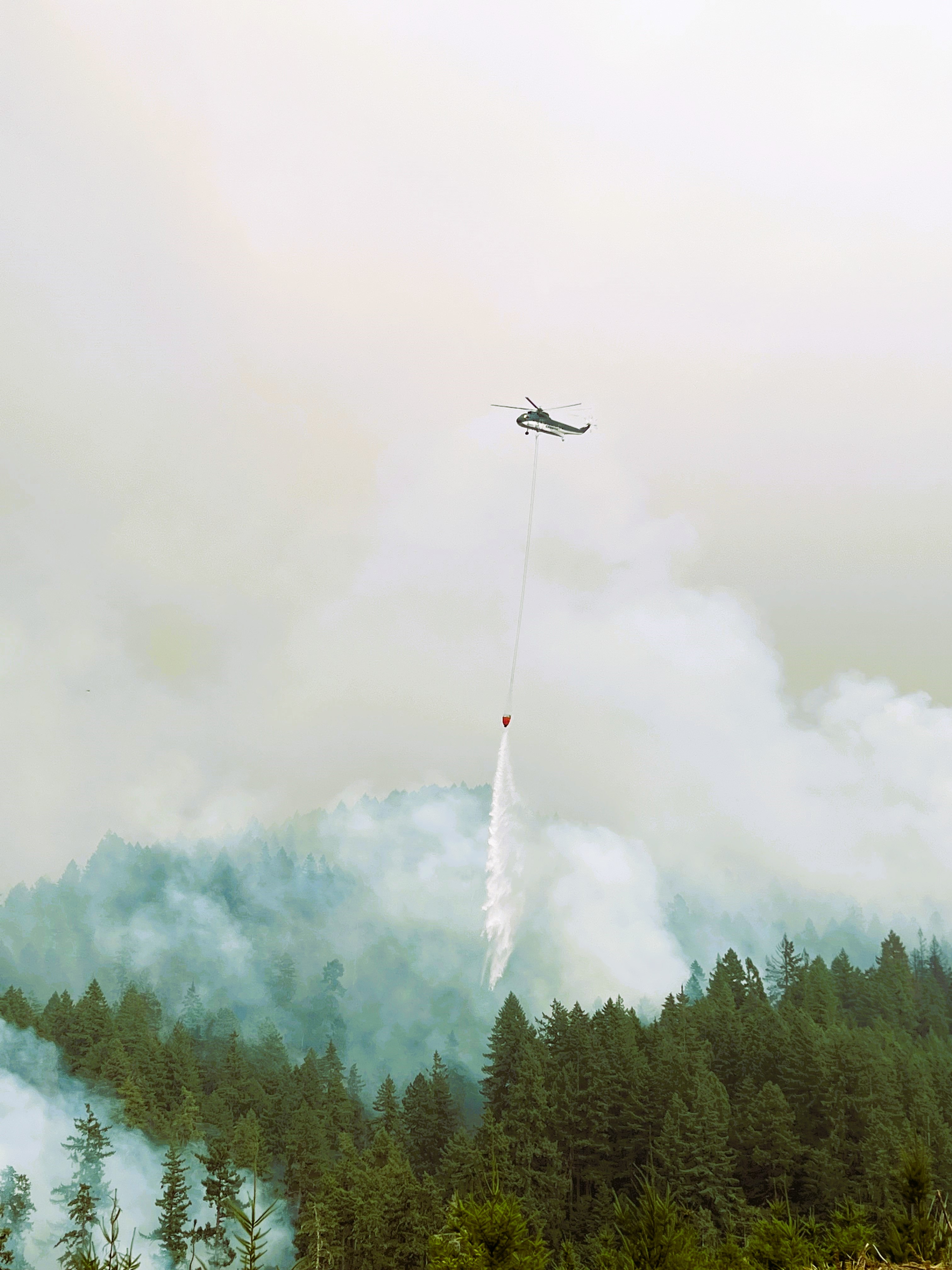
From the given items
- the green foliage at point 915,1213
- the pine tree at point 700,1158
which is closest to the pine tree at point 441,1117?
the pine tree at point 700,1158

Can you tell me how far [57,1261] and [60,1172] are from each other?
11.8 m

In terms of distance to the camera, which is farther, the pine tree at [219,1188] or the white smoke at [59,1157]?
the white smoke at [59,1157]

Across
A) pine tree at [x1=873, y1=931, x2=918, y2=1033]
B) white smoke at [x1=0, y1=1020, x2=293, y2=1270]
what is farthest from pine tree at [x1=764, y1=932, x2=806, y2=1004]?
white smoke at [x1=0, y1=1020, x2=293, y2=1270]

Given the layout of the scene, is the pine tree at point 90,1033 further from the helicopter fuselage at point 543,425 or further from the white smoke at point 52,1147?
the helicopter fuselage at point 543,425

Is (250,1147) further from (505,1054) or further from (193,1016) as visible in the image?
(193,1016)

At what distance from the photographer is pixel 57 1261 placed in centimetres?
10650

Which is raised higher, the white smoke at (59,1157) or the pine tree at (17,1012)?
the pine tree at (17,1012)

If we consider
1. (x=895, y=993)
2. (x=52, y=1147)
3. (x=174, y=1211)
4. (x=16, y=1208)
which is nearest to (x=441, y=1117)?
(x=174, y=1211)

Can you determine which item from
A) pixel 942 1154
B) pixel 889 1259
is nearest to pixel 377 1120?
pixel 942 1154

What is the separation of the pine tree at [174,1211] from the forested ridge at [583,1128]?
487 mm

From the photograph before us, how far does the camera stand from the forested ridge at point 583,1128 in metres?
83.0

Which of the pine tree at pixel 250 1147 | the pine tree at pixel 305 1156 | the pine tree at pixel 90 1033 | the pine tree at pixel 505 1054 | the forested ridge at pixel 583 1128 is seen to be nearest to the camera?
the forested ridge at pixel 583 1128

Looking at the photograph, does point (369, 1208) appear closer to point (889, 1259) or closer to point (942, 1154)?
point (942, 1154)

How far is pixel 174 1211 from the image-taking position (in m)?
96.6
